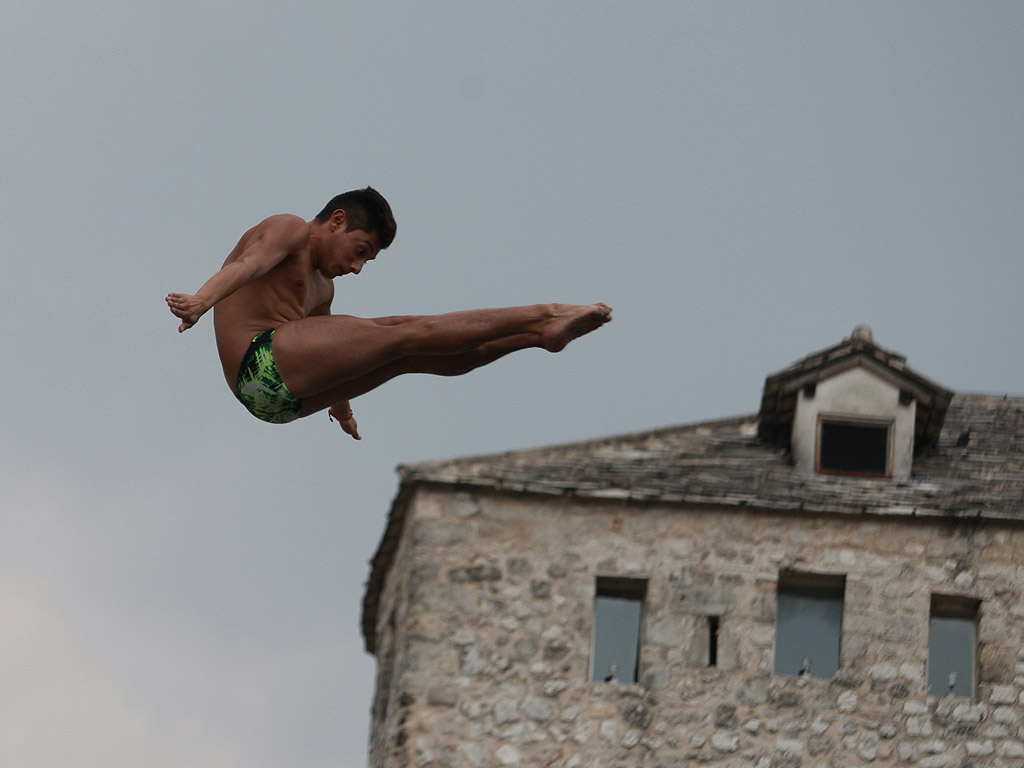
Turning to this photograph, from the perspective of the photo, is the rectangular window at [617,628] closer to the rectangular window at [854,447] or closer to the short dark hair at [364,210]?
the rectangular window at [854,447]

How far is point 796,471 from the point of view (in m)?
22.1

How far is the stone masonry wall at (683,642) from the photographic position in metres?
20.5

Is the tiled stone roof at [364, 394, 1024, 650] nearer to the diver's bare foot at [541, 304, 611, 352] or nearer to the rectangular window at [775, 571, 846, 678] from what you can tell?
the rectangular window at [775, 571, 846, 678]

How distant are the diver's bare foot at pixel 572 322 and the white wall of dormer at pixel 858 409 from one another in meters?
12.7

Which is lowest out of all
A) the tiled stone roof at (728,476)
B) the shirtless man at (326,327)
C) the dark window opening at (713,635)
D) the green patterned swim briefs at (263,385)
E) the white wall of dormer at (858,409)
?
the green patterned swim briefs at (263,385)

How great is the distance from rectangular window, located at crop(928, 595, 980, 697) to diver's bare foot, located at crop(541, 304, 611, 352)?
40.7 ft

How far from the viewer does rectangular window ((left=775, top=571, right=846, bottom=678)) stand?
21.1 meters

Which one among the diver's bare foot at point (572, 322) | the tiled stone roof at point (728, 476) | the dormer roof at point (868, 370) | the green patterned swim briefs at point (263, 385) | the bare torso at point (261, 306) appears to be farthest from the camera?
the dormer roof at point (868, 370)

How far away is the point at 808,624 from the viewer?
21.3 m

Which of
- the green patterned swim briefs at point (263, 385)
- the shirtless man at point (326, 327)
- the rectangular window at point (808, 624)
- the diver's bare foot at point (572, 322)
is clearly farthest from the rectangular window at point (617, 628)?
the diver's bare foot at point (572, 322)

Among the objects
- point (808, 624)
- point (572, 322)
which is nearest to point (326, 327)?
point (572, 322)

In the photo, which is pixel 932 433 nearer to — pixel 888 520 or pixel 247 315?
pixel 888 520

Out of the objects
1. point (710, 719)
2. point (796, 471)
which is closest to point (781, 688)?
point (710, 719)

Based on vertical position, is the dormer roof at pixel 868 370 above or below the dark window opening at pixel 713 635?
above
